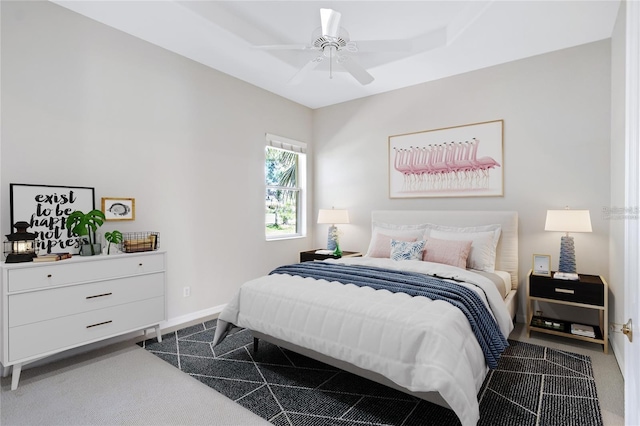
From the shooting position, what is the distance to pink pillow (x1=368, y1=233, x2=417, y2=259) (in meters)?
3.75

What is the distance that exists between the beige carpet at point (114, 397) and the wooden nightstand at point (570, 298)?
263cm

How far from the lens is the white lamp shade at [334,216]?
4.67 m

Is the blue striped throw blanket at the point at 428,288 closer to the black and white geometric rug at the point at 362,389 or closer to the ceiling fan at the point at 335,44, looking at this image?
the black and white geometric rug at the point at 362,389

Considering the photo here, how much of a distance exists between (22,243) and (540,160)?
4605mm

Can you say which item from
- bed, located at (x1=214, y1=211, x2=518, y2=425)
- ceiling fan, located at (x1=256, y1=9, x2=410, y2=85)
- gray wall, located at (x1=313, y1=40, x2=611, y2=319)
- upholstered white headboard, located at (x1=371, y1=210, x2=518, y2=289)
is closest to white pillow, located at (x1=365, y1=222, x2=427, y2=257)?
upholstered white headboard, located at (x1=371, y1=210, x2=518, y2=289)

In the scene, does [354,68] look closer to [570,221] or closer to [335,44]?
[335,44]

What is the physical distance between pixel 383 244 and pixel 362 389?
1.86 meters

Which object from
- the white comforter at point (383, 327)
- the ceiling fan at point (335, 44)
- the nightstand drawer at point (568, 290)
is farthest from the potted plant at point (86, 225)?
the nightstand drawer at point (568, 290)

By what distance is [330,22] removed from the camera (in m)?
2.33

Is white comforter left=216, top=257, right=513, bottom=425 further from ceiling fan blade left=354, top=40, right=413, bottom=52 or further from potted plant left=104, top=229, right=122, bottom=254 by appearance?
ceiling fan blade left=354, top=40, right=413, bottom=52

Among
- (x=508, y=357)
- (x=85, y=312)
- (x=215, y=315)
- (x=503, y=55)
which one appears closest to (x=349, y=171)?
(x=503, y=55)

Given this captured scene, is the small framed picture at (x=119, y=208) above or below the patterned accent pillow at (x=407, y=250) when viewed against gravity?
above

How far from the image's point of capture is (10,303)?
86.0 inches

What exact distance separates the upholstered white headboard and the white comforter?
1050mm
